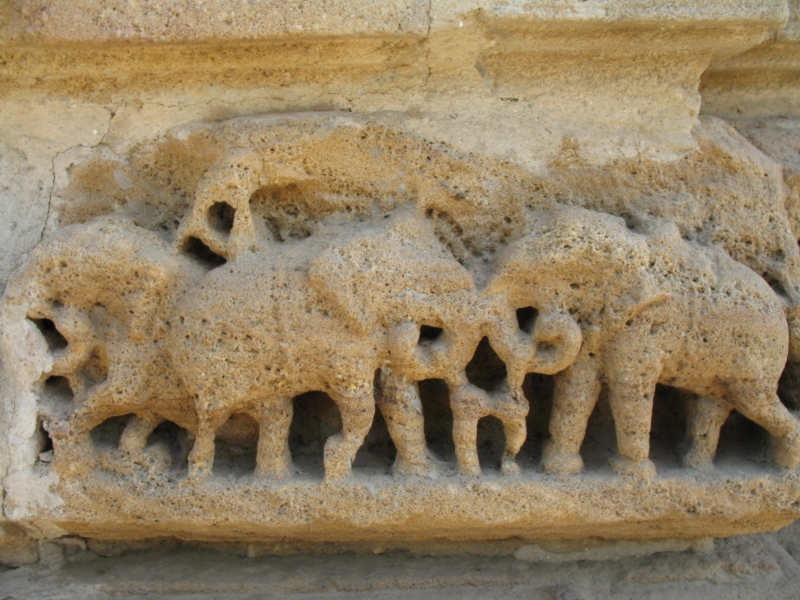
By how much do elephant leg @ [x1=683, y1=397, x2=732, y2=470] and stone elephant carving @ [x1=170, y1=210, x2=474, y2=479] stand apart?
2.24 ft

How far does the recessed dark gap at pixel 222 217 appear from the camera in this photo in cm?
171

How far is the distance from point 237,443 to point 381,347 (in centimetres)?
50

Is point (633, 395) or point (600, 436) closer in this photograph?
point (633, 395)

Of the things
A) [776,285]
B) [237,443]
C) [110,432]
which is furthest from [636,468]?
[110,432]

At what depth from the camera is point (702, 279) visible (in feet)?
→ 5.29

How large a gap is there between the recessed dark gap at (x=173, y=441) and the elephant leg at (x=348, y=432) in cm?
40

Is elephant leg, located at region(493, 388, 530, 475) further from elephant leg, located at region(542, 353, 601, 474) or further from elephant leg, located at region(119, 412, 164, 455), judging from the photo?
elephant leg, located at region(119, 412, 164, 455)

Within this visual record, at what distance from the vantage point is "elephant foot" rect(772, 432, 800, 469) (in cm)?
165

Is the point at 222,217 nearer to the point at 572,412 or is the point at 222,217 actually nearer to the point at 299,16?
the point at 299,16

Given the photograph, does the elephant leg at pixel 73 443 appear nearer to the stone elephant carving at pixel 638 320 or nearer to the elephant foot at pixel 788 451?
the stone elephant carving at pixel 638 320

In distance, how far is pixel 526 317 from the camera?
1719 mm

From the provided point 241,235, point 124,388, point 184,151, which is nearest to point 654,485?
point 241,235

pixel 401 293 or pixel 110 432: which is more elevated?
pixel 401 293

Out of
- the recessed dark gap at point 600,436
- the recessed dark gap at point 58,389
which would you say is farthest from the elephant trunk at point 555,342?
the recessed dark gap at point 58,389
